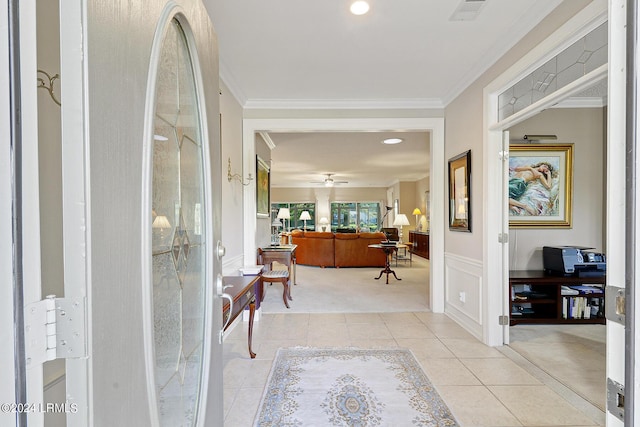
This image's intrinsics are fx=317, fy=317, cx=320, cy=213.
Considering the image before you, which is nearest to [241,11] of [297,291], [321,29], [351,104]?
[321,29]

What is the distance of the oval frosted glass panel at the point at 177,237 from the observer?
895 mm

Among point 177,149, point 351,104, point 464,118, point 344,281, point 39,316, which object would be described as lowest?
point 344,281

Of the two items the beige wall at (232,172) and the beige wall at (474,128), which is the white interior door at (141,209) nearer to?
the beige wall at (232,172)

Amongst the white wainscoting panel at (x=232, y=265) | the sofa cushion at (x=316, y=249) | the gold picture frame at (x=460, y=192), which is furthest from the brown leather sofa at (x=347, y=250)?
the white wainscoting panel at (x=232, y=265)

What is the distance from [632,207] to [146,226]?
3.47 ft

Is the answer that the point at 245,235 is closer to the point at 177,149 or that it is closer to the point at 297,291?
the point at 297,291

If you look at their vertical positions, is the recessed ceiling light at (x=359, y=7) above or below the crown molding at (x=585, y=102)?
above

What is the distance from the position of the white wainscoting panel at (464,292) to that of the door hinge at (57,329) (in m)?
3.20

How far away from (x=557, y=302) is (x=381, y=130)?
8.91ft

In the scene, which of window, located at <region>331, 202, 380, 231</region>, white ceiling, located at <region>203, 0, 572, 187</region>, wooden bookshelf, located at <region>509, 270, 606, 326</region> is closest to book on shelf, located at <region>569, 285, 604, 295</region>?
wooden bookshelf, located at <region>509, 270, 606, 326</region>

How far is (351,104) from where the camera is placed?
3.85 m

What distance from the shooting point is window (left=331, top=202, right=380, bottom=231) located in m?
12.6

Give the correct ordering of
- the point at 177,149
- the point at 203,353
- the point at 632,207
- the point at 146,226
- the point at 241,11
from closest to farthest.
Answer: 1. the point at 632,207
2. the point at 146,226
3. the point at 177,149
4. the point at 203,353
5. the point at 241,11

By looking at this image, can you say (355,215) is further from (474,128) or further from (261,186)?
(474,128)
